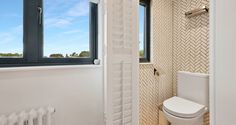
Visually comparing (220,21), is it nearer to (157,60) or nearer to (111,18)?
Answer: (111,18)

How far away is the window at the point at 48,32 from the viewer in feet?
3.92

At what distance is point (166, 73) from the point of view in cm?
245

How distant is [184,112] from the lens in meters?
1.71

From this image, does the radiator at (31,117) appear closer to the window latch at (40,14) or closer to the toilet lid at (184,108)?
the window latch at (40,14)

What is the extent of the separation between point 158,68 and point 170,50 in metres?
0.40

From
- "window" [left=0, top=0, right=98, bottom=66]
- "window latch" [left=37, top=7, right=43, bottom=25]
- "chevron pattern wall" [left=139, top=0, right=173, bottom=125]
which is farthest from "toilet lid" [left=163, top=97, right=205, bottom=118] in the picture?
"window latch" [left=37, top=7, right=43, bottom=25]

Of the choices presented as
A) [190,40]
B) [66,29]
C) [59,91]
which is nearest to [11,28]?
[66,29]

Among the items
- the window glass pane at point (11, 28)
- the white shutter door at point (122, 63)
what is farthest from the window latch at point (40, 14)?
the white shutter door at point (122, 63)

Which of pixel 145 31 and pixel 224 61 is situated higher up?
Answer: pixel 145 31

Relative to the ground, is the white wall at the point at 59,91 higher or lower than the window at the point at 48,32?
lower

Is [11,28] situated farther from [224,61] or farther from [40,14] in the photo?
[224,61]

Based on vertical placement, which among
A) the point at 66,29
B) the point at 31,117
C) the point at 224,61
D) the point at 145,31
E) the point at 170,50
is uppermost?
the point at 145,31

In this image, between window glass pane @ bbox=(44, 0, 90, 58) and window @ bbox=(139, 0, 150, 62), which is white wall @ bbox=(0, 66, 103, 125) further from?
window @ bbox=(139, 0, 150, 62)

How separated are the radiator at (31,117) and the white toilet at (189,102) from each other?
4.10 feet
